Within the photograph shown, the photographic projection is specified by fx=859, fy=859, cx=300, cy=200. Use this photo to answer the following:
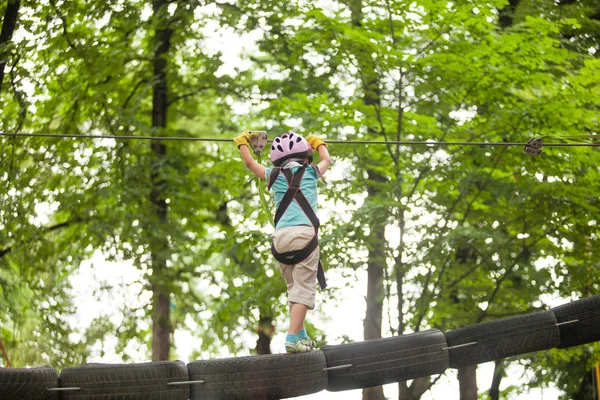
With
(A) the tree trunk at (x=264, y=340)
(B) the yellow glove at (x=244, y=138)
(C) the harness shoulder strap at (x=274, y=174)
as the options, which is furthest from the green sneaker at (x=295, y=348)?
(A) the tree trunk at (x=264, y=340)

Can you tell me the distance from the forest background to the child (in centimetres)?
437

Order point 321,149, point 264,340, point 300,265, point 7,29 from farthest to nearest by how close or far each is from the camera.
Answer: point 264,340 < point 7,29 < point 321,149 < point 300,265

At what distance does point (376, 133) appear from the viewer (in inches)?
505

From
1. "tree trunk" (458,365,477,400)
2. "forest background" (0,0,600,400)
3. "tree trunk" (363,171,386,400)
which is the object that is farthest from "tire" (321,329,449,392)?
"tree trunk" (458,365,477,400)

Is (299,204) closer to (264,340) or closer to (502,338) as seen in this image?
(502,338)

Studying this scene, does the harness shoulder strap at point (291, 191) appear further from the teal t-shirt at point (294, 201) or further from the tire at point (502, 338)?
the tire at point (502, 338)

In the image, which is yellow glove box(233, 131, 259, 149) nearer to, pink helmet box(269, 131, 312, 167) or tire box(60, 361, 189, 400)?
pink helmet box(269, 131, 312, 167)

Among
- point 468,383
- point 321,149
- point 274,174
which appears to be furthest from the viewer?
point 468,383

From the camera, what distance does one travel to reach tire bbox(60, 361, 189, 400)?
569cm

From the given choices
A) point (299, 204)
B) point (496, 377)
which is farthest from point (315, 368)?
point (496, 377)

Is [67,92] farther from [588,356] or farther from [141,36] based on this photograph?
[588,356]

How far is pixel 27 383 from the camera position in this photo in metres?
5.49

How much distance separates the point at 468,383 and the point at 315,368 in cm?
871

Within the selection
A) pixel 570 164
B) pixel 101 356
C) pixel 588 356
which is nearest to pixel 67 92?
pixel 101 356
